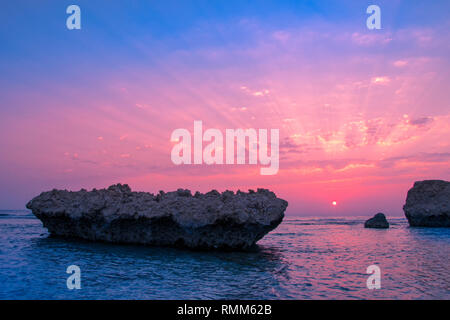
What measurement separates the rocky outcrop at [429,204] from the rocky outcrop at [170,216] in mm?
47993

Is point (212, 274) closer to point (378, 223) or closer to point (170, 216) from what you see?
point (170, 216)

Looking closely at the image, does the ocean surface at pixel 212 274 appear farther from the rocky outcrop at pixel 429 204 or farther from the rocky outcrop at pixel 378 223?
the rocky outcrop at pixel 429 204

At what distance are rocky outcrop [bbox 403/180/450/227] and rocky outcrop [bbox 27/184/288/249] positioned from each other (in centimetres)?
4799

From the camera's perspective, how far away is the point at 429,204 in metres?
58.8

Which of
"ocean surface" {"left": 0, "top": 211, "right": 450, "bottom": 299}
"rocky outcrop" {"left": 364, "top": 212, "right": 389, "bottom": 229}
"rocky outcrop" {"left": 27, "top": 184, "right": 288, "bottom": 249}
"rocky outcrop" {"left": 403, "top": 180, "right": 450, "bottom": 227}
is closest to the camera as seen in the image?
"ocean surface" {"left": 0, "top": 211, "right": 450, "bottom": 299}

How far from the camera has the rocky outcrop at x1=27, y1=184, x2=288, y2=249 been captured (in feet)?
62.6

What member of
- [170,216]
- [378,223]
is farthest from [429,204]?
[170,216]

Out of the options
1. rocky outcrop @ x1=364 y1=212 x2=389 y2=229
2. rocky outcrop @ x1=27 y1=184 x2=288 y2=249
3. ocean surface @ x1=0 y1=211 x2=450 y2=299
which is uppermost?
rocky outcrop @ x1=27 y1=184 x2=288 y2=249

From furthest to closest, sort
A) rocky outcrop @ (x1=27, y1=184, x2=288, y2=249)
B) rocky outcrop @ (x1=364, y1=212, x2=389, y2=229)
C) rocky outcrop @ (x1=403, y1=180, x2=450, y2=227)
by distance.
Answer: rocky outcrop @ (x1=403, y1=180, x2=450, y2=227) → rocky outcrop @ (x1=364, y1=212, x2=389, y2=229) → rocky outcrop @ (x1=27, y1=184, x2=288, y2=249)

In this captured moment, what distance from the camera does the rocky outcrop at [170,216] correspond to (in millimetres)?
19094

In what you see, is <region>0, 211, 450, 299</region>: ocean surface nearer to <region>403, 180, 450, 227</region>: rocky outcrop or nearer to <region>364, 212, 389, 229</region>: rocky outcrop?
<region>364, 212, 389, 229</region>: rocky outcrop

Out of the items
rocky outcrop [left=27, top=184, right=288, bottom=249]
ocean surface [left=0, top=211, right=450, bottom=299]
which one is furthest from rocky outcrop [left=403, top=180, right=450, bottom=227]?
rocky outcrop [left=27, top=184, right=288, bottom=249]
